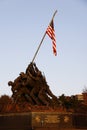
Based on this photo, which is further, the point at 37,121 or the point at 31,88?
the point at 31,88

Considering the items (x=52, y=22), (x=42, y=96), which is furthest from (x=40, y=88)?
(x=52, y=22)

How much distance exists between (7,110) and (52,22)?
352 inches

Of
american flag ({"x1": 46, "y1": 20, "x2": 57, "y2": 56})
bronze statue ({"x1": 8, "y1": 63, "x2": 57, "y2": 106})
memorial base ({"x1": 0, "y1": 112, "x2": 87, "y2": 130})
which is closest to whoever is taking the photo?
memorial base ({"x1": 0, "y1": 112, "x2": 87, "y2": 130})

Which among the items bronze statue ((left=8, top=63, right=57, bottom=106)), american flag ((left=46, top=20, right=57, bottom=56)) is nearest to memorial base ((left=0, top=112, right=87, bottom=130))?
bronze statue ((left=8, top=63, right=57, bottom=106))

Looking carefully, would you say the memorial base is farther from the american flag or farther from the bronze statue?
the american flag

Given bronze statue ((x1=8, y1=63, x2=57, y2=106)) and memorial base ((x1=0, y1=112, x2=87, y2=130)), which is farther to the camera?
bronze statue ((x1=8, y1=63, x2=57, y2=106))

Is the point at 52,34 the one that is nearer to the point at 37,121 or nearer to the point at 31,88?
the point at 31,88

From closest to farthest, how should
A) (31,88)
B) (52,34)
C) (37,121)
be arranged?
(37,121)
(31,88)
(52,34)

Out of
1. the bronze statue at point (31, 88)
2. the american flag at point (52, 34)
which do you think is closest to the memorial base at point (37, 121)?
the bronze statue at point (31, 88)

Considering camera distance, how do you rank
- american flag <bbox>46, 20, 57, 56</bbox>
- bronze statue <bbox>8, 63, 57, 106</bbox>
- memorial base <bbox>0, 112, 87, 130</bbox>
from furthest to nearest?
american flag <bbox>46, 20, 57, 56</bbox> → bronze statue <bbox>8, 63, 57, 106</bbox> → memorial base <bbox>0, 112, 87, 130</bbox>

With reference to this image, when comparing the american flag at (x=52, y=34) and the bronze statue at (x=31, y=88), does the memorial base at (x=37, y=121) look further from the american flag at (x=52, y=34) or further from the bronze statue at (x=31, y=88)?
the american flag at (x=52, y=34)

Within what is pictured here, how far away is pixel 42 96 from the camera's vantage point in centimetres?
2717

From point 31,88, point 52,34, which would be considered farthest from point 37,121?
point 52,34

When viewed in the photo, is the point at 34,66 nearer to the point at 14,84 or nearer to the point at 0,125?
the point at 14,84
